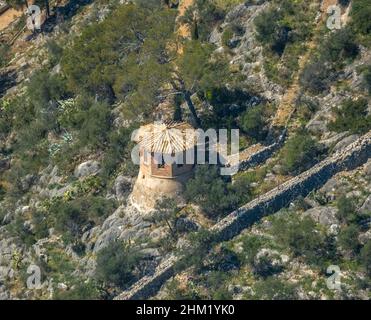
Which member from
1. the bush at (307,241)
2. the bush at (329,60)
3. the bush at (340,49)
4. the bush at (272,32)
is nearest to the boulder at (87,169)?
the bush at (272,32)

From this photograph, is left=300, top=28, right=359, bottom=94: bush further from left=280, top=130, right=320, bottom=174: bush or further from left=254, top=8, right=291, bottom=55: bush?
left=280, top=130, right=320, bottom=174: bush

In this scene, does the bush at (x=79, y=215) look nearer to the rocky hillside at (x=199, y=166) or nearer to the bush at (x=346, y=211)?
the rocky hillside at (x=199, y=166)

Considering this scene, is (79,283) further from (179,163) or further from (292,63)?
(292,63)

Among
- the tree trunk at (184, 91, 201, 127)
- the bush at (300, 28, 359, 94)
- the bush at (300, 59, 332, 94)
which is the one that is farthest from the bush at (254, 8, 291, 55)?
the tree trunk at (184, 91, 201, 127)

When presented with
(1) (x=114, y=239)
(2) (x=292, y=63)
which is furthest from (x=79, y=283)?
(2) (x=292, y=63)

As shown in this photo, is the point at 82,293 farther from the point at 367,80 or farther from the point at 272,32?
the point at 272,32

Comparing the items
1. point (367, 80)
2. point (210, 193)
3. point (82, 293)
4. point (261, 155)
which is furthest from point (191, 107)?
point (82, 293)
